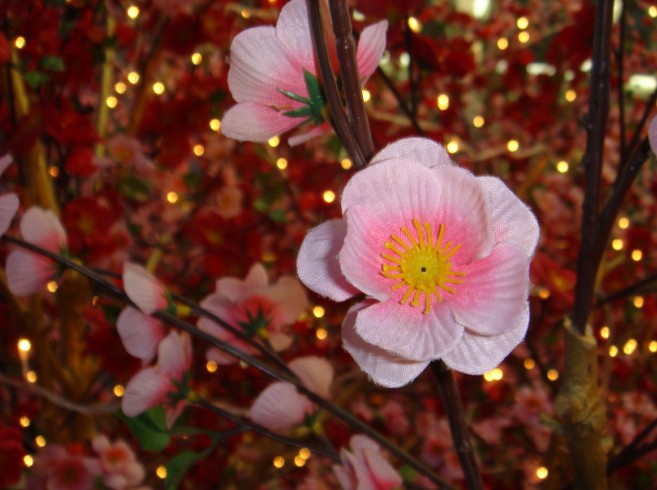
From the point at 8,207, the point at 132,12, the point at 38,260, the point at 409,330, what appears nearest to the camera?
the point at 409,330

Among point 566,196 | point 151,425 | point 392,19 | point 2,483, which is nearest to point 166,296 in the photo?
point 151,425

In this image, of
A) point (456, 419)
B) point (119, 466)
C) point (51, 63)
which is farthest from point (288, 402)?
point (51, 63)

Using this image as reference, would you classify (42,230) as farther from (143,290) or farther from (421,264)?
(421,264)

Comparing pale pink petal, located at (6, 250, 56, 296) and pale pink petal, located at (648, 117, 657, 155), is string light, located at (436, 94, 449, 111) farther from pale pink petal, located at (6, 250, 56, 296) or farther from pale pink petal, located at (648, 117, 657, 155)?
pale pink petal, located at (648, 117, 657, 155)

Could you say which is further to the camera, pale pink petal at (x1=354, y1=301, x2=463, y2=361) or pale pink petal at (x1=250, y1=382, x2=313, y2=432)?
pale pink petal at (x1=250, y1=382, x2=313, y2=432)

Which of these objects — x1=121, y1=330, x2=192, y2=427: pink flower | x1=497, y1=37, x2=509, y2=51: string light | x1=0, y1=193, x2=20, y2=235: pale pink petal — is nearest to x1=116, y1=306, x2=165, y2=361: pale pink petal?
x1=121, y1=330, x2=192, y2=427: pink flower

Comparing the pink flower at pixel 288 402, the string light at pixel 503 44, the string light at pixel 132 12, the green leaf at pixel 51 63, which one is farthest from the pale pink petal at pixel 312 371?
the string light at pixel 503 44
